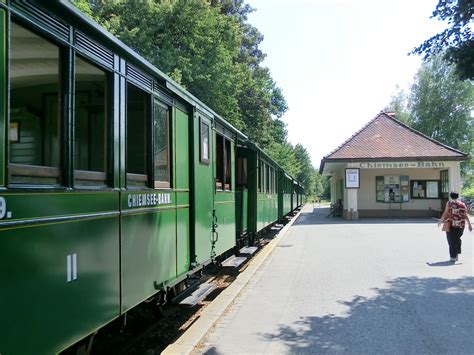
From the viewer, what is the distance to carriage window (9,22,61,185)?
9.57 ft

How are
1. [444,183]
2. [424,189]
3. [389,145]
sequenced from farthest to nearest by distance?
[424,189]
[389,145]
[444,183]

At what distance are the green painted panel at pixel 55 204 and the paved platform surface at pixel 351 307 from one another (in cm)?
206

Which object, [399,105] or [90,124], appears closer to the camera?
[90,124]

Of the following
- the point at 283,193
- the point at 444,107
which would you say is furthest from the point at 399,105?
the point at 283,193

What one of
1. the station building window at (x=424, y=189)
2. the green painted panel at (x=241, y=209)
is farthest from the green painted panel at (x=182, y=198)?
the station building window at (x=424, y=189)

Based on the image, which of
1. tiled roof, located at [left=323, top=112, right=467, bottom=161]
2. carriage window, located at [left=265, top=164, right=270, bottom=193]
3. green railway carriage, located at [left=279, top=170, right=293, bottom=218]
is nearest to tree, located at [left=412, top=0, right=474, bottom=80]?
carriage window, located at [left=265, top=164, right=270, bottom=193]

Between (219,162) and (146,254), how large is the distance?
394cm

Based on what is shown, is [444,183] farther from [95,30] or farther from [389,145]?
[95,30]

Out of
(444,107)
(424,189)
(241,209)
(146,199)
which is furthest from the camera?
(444,107)

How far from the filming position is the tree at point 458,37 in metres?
7.52

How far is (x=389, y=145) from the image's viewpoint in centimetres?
2727

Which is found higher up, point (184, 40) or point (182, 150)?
point (184, 40)

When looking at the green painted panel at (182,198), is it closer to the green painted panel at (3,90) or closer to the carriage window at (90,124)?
the carriage window at (90,124)

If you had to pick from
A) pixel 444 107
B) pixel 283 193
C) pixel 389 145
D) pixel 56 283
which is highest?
pixel 444 107
